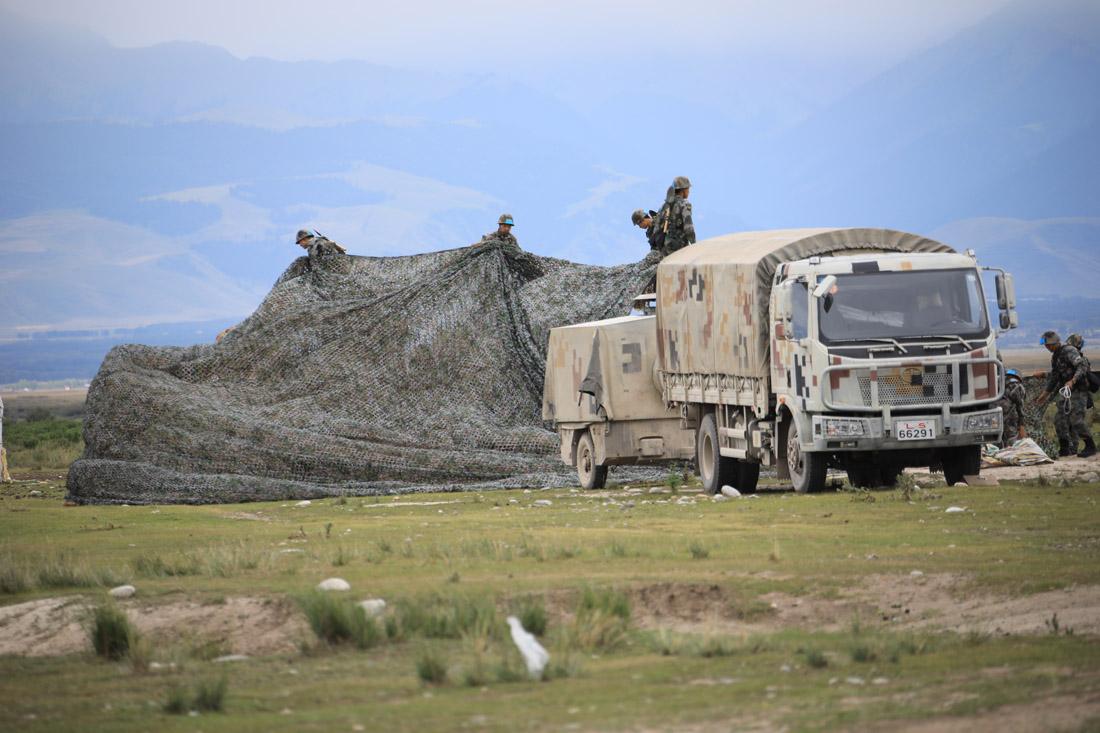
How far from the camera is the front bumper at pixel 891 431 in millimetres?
21344

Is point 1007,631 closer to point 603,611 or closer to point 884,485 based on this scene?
point 603,611

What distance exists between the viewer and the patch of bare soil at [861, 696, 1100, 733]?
27.6ft

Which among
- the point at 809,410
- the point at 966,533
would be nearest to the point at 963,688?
the point at 966,533

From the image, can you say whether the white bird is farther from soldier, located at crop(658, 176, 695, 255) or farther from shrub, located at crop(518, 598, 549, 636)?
soldier, located at crop(658, 176, 695, 255)

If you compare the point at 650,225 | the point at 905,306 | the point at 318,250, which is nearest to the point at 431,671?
the point at 905,306

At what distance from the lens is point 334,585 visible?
1389 centimetres

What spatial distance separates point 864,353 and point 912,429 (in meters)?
1.08

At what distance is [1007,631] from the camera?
11438 millimetres

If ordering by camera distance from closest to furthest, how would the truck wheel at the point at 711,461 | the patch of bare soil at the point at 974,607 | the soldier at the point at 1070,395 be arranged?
the patch of bare soil at the point at 974,607, the truck wheel at the point at 711,461, the soldier at the point at 1070,395

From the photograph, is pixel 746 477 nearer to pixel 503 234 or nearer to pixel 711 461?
pixel 711 461

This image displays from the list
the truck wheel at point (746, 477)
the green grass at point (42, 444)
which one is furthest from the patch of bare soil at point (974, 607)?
the green grass at point (42, 444)

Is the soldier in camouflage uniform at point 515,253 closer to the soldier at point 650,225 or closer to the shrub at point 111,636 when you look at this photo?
the soldier at point 650,225

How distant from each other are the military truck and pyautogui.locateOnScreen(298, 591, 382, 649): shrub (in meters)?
10.4

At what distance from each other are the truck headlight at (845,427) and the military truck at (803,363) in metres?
0.02
